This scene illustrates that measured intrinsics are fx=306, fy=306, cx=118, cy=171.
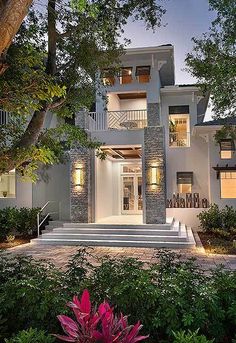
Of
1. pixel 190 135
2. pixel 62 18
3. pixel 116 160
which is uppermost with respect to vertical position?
pixel 62 18

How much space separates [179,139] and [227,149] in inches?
119

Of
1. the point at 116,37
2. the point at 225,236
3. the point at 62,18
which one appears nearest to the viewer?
the point at 62,18

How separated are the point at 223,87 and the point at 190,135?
8.46 m

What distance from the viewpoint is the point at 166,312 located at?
9.52 feet

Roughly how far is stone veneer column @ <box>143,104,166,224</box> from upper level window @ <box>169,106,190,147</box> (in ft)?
11.0

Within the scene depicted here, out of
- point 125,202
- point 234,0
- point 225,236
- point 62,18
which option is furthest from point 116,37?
point 125,202

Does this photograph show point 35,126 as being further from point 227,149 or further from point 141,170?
point 227,149

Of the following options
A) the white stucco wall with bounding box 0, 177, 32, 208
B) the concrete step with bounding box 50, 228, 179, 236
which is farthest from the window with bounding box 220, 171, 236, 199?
the white stucco wall with bounding box 0, 177, 32, 208

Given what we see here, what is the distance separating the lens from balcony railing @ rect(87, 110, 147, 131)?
15.2m

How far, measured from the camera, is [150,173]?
14070 millimetres

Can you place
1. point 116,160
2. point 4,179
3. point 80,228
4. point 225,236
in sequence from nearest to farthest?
point 225,236
point 80,228
point 4,179
point 116,160

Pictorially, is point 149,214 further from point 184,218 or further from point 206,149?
point 206,149

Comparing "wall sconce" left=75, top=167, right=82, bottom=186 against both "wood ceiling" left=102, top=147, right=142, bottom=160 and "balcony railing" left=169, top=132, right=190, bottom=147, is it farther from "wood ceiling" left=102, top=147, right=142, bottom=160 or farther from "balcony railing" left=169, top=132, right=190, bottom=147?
"balcony railing" left=169, top=132, right=190, bottom=147

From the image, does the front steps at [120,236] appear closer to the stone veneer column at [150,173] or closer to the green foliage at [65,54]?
the stone veneer column at [150,173]
